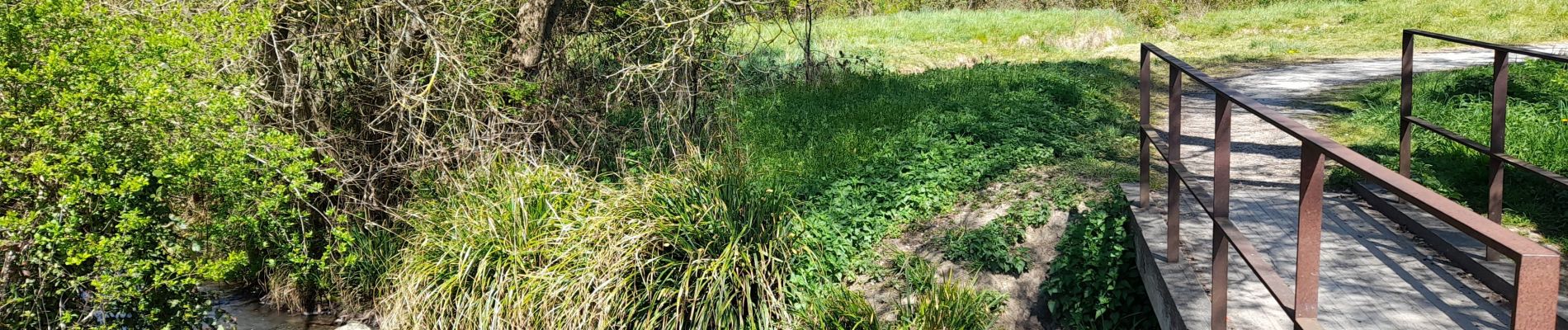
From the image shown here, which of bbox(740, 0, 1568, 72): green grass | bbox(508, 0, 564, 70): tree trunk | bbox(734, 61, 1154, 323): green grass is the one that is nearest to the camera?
bbox(734, 61, 1154, 323): green grass

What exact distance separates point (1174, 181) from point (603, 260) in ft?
11.2

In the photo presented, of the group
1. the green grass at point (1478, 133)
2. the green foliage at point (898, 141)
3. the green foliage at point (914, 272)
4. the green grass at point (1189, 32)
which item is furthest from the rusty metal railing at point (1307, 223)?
the green grass at point (1189, 32)

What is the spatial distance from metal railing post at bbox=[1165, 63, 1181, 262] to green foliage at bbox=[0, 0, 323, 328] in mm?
5016

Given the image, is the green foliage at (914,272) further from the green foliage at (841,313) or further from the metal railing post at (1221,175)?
the metal railing post at (1221,175)

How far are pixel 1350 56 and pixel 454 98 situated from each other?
12.5 meters

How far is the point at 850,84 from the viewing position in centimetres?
1124

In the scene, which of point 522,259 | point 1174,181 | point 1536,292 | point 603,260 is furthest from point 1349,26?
point 1536,292

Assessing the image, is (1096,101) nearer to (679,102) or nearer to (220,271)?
(679,102)

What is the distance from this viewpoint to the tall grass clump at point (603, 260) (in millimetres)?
6219

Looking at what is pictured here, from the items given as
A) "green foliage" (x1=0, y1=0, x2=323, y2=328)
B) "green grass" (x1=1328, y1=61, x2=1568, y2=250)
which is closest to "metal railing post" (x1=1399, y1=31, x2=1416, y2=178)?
"green grass" (x1=1328, y1=61, x2=1568, y2=250)

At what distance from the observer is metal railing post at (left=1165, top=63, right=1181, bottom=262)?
4.50m

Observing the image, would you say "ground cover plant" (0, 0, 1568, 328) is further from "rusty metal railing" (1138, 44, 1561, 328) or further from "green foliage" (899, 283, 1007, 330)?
"rusty metal railing" (1138, 44, 1561, 328)

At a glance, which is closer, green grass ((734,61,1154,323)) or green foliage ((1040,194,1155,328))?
green foliage ((1040,194,1155,328))

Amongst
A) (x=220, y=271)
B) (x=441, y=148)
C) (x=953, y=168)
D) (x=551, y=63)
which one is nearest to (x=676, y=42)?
(x=551, y=63)
